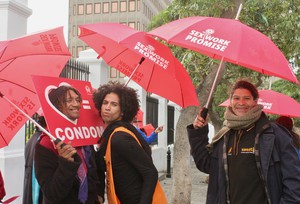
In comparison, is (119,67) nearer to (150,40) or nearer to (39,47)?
(150,40)

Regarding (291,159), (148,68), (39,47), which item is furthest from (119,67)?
(291,159)

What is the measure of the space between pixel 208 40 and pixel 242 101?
592mm

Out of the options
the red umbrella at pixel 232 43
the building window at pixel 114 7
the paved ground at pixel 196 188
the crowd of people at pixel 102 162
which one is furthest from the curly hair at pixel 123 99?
the building window at pixel 114 7

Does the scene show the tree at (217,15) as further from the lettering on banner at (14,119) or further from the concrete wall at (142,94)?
the lettering on banner at (14,119)

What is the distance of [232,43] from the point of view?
319 centimetres

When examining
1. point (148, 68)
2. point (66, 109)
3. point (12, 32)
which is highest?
point (12, 32)

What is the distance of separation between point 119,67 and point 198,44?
1.67 m

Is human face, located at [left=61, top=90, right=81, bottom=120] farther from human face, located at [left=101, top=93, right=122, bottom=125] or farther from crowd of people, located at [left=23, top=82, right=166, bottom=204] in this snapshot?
human face, located at [left=101, top=93, right=122, bottom=125]

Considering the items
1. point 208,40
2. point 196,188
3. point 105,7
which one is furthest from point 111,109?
point 105,7

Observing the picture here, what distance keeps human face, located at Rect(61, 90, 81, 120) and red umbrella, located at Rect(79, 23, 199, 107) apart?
81cm

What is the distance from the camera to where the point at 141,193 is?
3232 millimetres

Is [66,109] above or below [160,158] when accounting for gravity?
above

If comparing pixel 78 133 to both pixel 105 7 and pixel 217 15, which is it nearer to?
pixel 217 15

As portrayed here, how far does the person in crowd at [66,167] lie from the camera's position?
9.36 feet
